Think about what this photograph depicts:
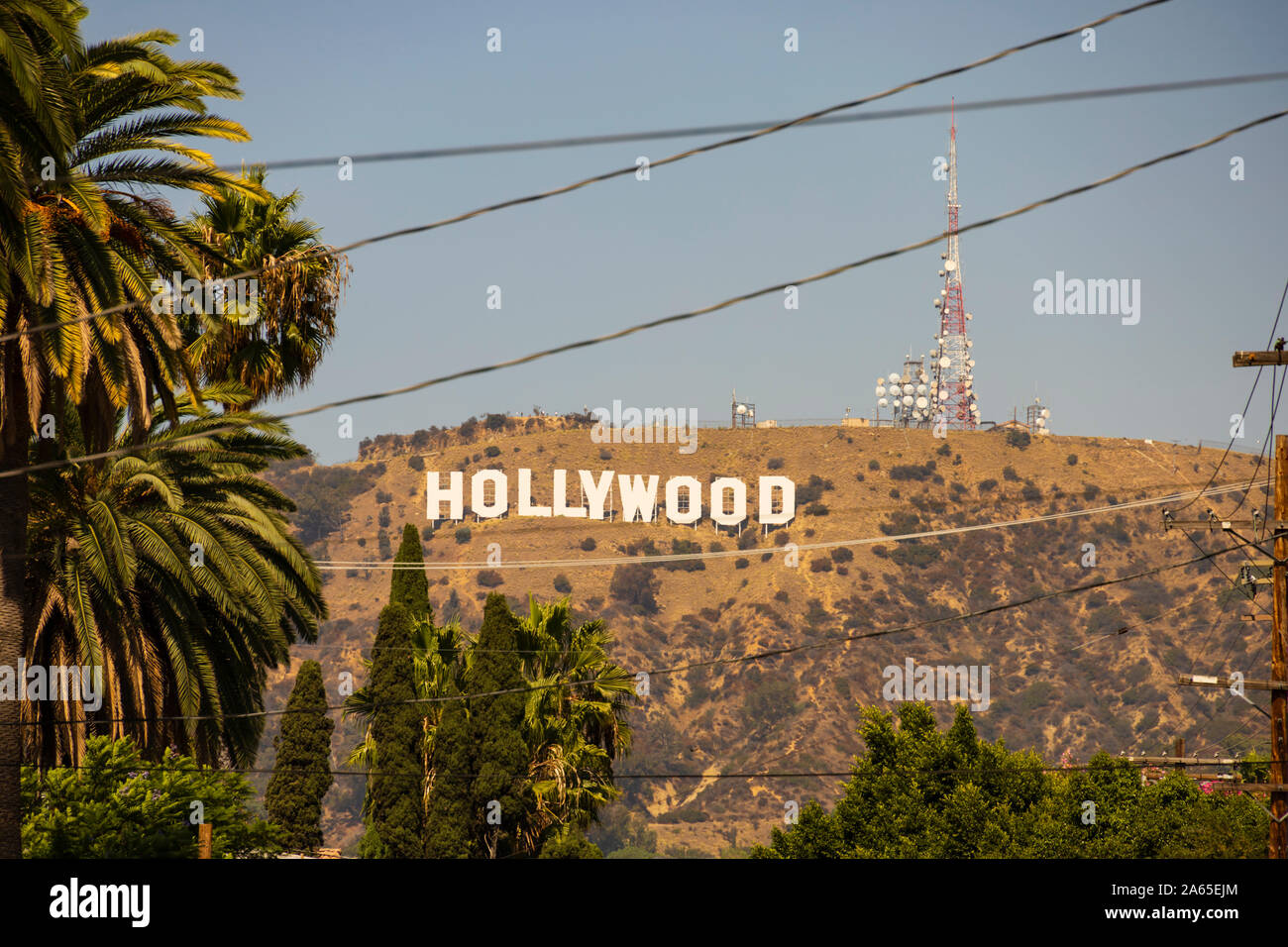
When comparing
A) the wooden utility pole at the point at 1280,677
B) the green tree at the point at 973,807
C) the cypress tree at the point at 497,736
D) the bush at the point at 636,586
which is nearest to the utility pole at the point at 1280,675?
the wooden utility pole at the point at 1280,677

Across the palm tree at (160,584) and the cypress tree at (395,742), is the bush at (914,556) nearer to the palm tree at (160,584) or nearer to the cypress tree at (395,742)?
the cypress tree at (395,742)

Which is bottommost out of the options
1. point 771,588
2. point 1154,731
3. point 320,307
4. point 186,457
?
point 1154,731

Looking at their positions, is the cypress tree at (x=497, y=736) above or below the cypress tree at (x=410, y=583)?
below

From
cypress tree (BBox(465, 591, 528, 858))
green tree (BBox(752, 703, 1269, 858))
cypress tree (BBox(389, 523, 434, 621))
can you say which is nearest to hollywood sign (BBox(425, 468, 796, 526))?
green tree (BBox(752, 703, 1269, 858))

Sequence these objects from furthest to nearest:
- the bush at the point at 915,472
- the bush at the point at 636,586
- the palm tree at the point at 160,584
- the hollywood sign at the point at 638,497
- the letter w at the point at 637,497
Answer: the letter w at the point at 637,497 → the hollywood sign at the point at 638,497 → the bush at the point at 915,472 → the bush at the point at 636,586 → the palm tree at the point at 160,584

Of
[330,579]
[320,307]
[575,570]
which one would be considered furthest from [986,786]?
[330,579]
